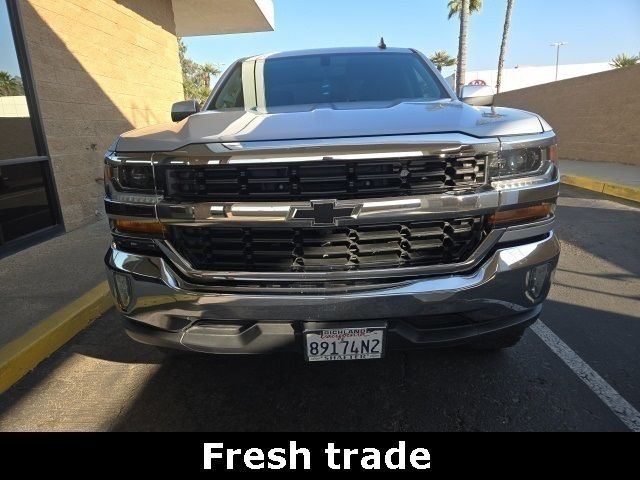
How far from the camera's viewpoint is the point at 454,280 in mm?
2020

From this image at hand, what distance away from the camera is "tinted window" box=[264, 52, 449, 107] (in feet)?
10.6

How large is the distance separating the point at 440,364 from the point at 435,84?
77.8 inches

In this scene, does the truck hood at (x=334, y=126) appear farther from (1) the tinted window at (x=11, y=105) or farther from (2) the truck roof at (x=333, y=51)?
(1) the tinted window at (x=11, y=105)

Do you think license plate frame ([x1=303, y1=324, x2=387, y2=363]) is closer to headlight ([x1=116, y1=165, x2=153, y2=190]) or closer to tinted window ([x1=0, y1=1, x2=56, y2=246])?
headlight ([x1=116, y1=165, x2=153, y2=190])

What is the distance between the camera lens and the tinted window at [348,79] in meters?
3.22

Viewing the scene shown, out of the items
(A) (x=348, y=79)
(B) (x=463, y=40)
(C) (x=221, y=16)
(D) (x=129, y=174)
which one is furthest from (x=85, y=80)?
(B) (x=463, y=40)

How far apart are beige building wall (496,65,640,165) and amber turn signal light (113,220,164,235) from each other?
1203cm

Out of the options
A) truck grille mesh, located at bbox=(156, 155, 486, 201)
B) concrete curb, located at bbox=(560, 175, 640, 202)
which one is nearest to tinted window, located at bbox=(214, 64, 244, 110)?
truck grille mesh, located at bbox=(156, 155, 486, 201)

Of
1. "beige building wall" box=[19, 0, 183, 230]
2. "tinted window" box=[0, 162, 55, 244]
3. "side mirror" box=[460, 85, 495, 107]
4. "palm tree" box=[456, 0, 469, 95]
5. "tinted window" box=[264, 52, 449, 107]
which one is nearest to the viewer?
→ "side mirror" box=[460, 85, 495, 107]

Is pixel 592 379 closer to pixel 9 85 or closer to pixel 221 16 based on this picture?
pixel 9 85
